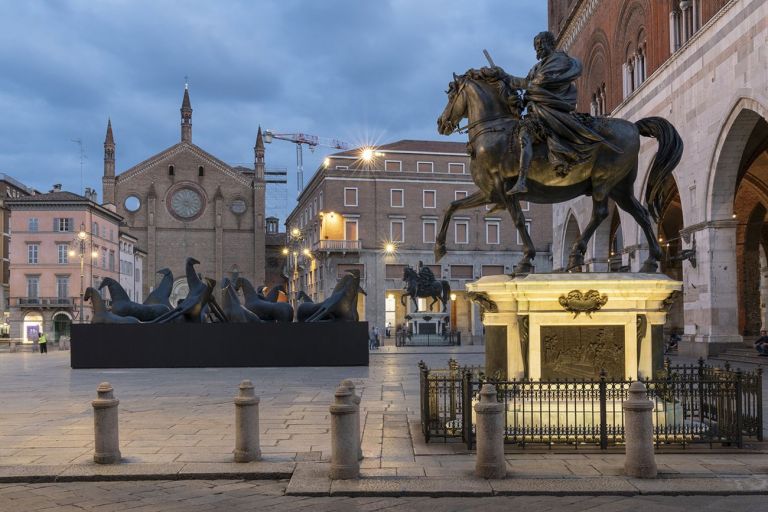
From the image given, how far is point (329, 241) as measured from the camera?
6075 centimetres

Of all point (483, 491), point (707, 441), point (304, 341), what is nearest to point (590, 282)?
point (707, 441)

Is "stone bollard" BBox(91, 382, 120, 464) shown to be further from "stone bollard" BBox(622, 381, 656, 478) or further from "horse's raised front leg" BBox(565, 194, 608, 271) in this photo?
"horse's raised front leg" BBox(565, 194, 608, 271)

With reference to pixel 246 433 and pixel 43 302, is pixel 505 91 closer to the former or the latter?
pixel 246 433

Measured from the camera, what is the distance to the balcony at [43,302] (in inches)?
2562

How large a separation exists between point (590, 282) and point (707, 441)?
7.36 feet

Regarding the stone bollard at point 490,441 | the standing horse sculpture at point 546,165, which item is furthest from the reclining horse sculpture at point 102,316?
the stone bollard at point 490,441

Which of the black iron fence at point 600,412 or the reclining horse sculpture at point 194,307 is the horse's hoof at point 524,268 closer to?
the black iron fence at point 600,412

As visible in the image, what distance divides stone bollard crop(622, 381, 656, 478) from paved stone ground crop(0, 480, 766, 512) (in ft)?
1.83

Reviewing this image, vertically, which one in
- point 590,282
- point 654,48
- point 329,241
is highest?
point 654,48

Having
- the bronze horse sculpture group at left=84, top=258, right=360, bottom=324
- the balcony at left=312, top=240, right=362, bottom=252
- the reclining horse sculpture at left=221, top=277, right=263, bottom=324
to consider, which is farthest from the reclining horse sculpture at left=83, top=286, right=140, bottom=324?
the balcony at left=312, top=240, right=362, bottom=252

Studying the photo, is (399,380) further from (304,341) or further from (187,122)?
(187,122)

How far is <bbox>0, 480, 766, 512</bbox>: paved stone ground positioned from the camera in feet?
21.8

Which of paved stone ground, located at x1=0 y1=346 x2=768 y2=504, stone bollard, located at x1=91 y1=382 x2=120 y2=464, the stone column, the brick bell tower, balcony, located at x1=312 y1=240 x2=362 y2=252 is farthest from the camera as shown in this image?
the brick bell tower

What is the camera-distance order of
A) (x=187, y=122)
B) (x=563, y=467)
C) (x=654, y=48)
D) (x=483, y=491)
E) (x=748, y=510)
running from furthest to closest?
(x=187, y=122) → (x=654, y=48) → (x=563, y=467) → (x=483, y=491) → (x=748, y=510)
